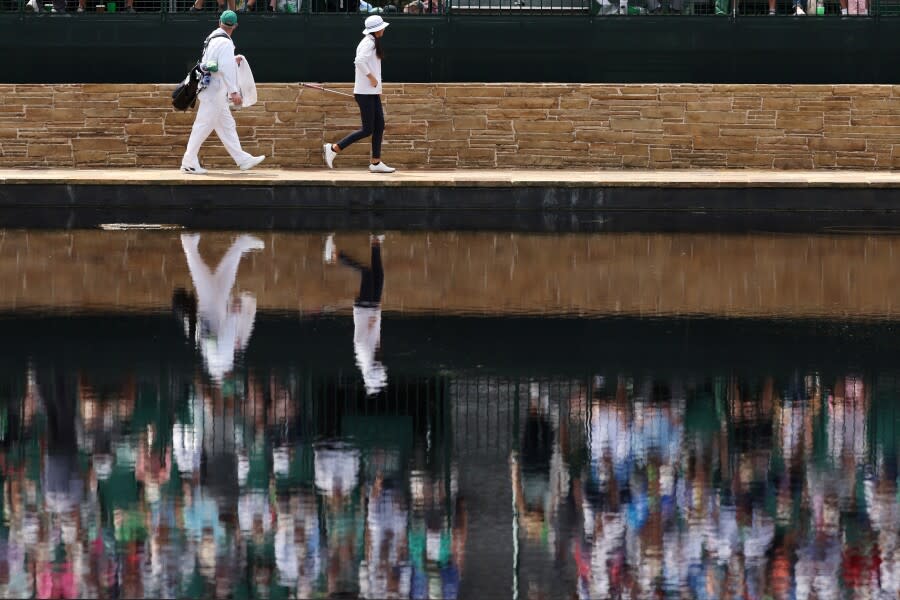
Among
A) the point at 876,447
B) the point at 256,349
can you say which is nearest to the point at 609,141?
the point at 256,349

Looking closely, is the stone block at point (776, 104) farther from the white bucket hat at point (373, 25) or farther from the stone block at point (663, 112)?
the white bucket hat at point (373, 25)

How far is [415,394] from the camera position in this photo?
33.5 ft

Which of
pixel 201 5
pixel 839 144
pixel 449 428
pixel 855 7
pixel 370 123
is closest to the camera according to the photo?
pixel 449 428

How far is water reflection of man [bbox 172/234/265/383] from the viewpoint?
37.3 feet

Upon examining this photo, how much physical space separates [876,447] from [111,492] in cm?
334

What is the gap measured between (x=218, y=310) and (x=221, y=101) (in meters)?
7.64

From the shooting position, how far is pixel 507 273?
15219 mm

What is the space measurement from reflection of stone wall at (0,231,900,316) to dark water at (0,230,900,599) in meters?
0.06

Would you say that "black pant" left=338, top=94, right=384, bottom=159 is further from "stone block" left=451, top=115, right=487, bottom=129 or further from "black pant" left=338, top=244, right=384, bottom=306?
"black pant" left=338, top=244, right=384, bottom=306

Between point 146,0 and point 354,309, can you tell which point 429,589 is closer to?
point 354,309

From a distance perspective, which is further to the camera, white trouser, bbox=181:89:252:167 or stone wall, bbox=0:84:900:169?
stone wall, bbox=0:84:900:169

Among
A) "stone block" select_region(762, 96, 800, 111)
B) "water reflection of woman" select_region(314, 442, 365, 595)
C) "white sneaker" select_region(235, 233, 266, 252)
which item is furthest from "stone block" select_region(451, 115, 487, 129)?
"water reflection of woman" select_region(314, 442, 365, 595)

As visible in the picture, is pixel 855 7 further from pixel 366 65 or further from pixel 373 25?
pixel 366 65

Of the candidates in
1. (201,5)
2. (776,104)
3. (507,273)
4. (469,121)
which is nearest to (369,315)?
(507,273)
